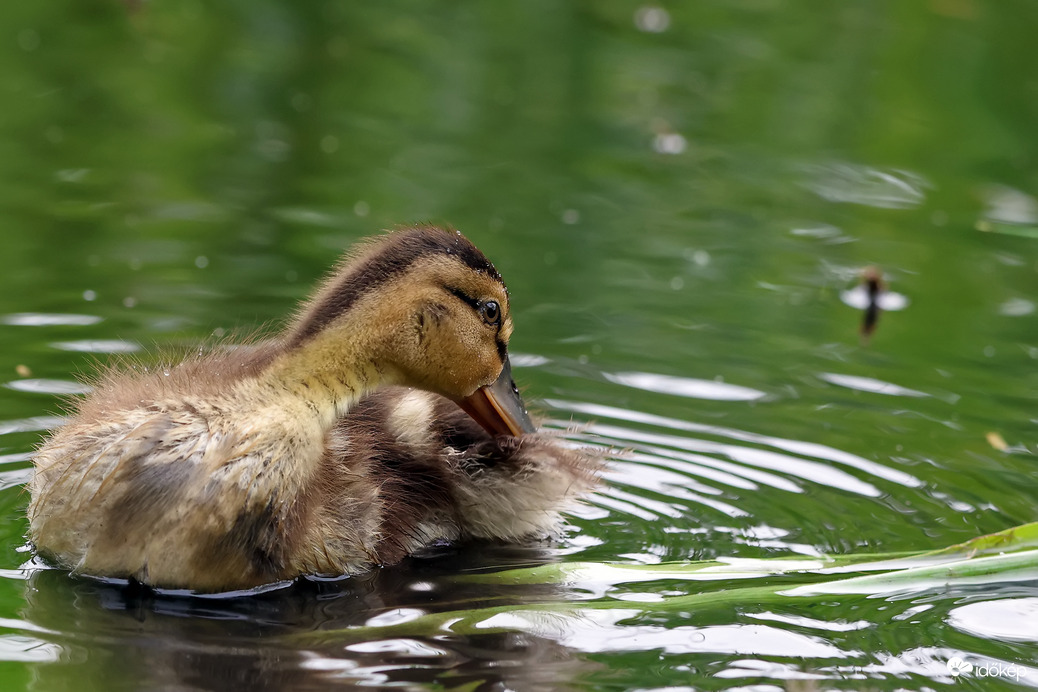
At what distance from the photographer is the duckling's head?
478 cm

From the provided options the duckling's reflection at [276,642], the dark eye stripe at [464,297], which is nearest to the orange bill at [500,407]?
the dark eye stripe at [464,297]

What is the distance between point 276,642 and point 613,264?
4.38m

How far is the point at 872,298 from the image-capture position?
7879 millimetres

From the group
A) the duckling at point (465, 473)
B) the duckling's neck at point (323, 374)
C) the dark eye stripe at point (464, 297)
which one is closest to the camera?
the duckling's neck at point (323, 374)

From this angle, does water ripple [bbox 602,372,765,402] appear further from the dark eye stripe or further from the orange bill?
the dark eye stripe

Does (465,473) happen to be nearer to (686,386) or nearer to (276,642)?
(276,642)

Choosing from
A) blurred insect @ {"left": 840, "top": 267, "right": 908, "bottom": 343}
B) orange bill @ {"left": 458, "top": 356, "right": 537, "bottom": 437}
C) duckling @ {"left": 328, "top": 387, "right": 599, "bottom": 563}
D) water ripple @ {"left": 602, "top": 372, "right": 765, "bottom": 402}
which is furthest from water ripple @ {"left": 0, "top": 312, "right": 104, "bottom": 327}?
blurred insect @ {"left": 840, "top": 267, "right": 908, "bottom": 343}

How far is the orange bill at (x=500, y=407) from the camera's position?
5.32m

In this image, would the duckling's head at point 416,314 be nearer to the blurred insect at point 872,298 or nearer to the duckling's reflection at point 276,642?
the duckling's reflection at point 276,642

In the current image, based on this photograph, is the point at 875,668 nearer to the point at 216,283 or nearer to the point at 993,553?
the point at 993,553

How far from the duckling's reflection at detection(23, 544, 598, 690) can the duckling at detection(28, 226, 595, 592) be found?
0.33ft

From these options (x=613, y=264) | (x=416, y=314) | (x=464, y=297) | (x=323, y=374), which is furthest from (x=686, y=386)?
(x=323, y=374)

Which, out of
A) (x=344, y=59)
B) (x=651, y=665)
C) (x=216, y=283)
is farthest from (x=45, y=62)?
(x=651, y=665)

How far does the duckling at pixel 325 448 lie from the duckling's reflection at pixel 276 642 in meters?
0.10
